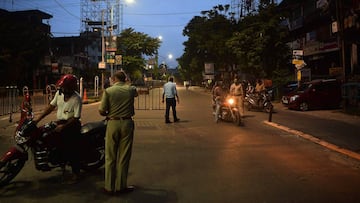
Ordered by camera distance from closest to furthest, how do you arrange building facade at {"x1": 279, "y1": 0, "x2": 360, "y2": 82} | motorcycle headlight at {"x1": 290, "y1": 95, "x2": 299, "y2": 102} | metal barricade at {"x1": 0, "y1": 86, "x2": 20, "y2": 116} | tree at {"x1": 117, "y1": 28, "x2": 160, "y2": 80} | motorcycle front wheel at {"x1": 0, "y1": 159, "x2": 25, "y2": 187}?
motorcycle front wheel at {"x1": 0, "y1": 159, "x2": 25, "y2": 187}, metal barricade at {"x1": 0, "y1": 86, "x2": 20, "y2": 116}, building facade at {"x1": 279, "y1": 0, "x2": 360, "y2": 82}, motorcycle headlight at {"x1": 290, "y1": 95, "x2": 299, "y2": 102}, tree at {"x1": 117, "y1": 28, "x2": 160, "y2": 80}

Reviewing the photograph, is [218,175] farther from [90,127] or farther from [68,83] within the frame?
[68,83]

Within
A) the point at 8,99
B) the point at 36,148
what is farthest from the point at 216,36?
the point at 36,148

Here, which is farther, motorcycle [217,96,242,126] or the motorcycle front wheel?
motorcycle [217,96,242,126]

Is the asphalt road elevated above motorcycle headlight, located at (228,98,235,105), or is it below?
below

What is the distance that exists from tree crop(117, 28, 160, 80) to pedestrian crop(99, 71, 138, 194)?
56.4 meters

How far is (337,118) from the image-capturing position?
687 inches

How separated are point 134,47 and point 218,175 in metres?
56.4

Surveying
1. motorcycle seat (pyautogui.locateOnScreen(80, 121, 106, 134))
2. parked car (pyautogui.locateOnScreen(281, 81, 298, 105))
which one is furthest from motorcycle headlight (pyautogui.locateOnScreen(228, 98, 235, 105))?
parked car (pyautogui.locateOnScreen(281, 81, 298, 105))

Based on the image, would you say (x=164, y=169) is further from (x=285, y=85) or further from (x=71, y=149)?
(x=285, y=85)

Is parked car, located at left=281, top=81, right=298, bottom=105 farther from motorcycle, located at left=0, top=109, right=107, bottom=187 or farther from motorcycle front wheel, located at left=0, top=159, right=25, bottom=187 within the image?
motorcycle front wheel, located at left=0, top=159, right=25, bottom=187

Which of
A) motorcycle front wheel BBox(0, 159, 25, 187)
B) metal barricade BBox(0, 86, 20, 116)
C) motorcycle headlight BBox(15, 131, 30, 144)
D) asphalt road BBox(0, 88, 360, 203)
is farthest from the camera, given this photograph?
metal barricade BBox(0, 86, 20, 116)

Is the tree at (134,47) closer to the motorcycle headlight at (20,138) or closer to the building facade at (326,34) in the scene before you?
the building facade at (326,34)

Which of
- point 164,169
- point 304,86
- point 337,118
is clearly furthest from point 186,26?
point 164,169

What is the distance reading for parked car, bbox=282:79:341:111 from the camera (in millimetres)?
21547
